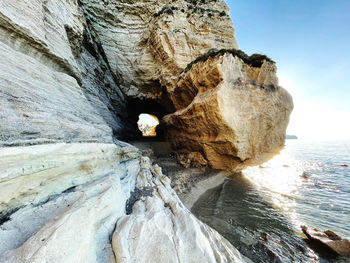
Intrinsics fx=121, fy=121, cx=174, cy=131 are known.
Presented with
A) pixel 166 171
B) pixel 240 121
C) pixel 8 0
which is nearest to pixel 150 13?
pixel 8 0

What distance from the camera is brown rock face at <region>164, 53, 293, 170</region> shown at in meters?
6.33

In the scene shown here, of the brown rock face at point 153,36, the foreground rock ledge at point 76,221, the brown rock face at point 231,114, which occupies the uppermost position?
the brown rock face at point 153,36

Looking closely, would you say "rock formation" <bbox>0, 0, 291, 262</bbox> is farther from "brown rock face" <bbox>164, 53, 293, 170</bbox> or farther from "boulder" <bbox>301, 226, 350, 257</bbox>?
"boulder" <bbox>301, 226, 350, 257</bbox>

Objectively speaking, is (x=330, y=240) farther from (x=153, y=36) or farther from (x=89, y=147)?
(x=153, y=36)

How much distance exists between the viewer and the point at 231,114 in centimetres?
625

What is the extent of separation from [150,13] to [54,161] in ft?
51.4

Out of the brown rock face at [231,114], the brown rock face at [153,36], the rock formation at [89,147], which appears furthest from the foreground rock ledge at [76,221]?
the brown rock face at [153,36]

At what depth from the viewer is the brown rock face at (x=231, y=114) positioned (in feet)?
20.8

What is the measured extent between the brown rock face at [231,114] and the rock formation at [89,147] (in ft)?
0.21

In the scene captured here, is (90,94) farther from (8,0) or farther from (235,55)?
(235,55)

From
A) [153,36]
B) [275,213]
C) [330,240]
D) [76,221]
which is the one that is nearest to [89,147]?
[76,221]

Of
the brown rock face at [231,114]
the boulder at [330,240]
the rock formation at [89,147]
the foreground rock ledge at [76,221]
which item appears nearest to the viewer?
the foreground rock ledge at [76,221]

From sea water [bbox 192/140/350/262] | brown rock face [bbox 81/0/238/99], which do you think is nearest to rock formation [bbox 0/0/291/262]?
sea water [bbox 192/140/350/262]

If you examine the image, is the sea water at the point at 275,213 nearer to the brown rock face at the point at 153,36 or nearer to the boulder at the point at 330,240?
the boulder at the point at 330,240
